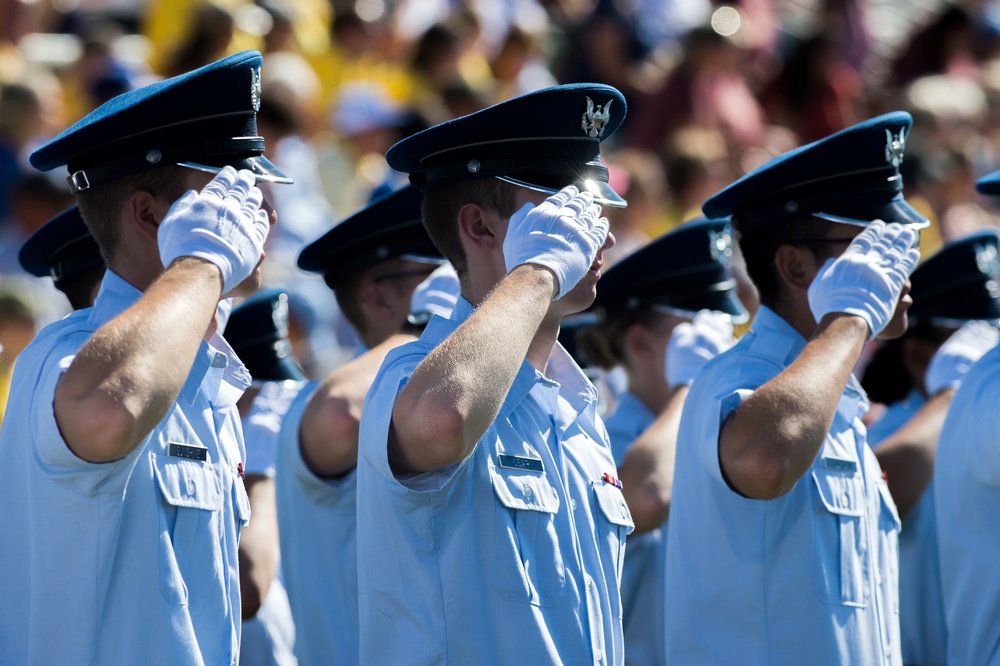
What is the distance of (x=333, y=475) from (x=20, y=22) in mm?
5877

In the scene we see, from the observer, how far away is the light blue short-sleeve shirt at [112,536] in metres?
2.68

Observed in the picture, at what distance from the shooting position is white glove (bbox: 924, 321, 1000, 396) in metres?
4.75

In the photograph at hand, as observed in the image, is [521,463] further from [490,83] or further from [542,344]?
[490,83]

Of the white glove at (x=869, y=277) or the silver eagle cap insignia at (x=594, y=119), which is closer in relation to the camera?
the silver eagle cap insignia at (x=594, y=119)

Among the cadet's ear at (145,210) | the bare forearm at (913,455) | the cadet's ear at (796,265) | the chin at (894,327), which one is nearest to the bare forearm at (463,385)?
the cadet's ear at (145,210)

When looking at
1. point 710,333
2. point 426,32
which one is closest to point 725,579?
point 710,333

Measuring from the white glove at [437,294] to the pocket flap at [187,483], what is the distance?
1500 millimetres

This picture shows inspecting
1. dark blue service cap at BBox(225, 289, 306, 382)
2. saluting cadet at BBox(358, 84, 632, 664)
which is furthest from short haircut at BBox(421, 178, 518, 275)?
dark blue service cap at BBox(225, 289, 306, 382)

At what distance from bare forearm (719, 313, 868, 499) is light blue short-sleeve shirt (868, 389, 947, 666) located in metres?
1.77

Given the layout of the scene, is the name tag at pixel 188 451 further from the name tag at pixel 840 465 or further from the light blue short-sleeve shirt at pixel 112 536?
the name tag at pixel 840 465

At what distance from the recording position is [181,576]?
9.05 ft

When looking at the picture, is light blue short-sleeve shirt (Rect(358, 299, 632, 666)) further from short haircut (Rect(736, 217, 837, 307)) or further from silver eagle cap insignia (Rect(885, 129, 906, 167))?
silver eagle cap insignia (Rect(885, 129, 906, 167))

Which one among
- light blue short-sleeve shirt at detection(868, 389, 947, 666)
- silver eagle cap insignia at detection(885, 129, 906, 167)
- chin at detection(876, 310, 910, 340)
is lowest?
light blue short-sleeve shirt at detection(868, 389, 947, 666)

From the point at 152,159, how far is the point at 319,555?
183cm
